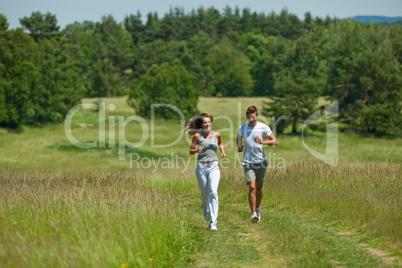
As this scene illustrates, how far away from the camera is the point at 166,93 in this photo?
71.2m

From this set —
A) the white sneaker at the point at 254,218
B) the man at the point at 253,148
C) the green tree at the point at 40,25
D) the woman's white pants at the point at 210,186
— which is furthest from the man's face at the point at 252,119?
the green tree at the point at 40,25

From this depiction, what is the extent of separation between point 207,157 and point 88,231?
3119 millimetres

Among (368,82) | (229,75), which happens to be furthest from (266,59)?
→ (368,82)

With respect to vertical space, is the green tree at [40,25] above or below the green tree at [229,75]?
above

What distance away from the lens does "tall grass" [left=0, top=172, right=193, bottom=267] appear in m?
6.17

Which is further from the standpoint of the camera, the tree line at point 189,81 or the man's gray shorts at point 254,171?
the tree line at point 189,81

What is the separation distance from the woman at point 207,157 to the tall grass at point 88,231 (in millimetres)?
819

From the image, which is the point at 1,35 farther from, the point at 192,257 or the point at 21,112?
the point at 192,257

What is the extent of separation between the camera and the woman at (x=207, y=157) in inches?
377

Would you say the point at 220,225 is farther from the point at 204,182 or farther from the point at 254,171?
the point at 254,171

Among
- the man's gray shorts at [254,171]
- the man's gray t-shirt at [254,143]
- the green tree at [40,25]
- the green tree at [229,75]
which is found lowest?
the man's gray shorts at [254,171]

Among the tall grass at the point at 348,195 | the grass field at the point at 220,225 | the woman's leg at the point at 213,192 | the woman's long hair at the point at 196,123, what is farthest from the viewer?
the woman's long hair at the point at 196,123

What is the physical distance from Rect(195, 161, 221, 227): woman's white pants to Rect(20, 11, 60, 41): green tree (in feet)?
277

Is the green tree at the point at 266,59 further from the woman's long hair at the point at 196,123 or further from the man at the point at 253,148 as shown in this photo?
the woman's long hair at the point at 196,123
